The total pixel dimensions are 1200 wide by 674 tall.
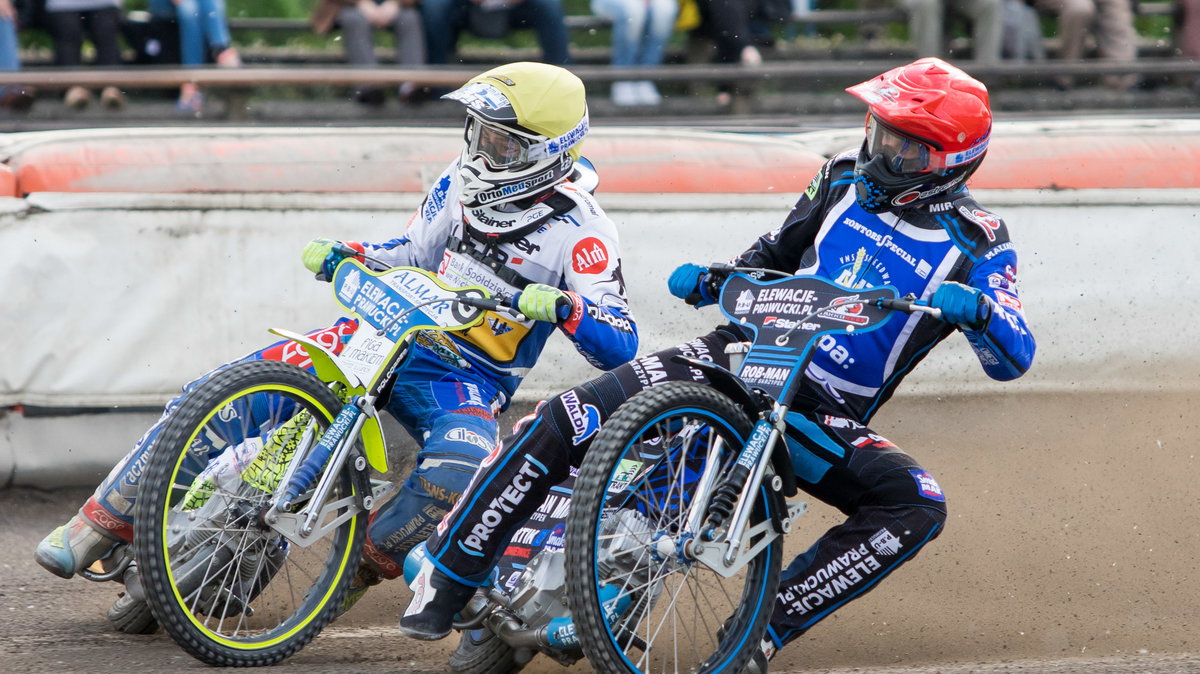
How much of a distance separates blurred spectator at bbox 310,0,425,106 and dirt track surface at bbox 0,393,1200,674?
4714 mm

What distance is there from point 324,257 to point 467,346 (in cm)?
57

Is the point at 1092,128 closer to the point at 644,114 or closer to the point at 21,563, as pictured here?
the point at 644,114

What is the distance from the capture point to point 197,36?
9523 millimetres

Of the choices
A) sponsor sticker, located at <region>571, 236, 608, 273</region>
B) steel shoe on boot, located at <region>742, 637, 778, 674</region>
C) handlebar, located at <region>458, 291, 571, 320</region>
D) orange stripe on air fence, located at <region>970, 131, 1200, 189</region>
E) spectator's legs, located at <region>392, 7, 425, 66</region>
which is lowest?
steel shoe on boot, located at <region>742, 637, 778, 674</region>

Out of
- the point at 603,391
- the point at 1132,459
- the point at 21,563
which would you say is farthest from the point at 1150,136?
the point at 21,563

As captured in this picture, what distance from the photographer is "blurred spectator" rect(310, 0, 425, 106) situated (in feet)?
31.8

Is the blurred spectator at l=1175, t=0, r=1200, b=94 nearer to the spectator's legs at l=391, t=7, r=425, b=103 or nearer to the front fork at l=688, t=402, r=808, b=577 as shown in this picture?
the spectator's legs at l=391, t=7, r=425, b=103

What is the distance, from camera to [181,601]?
372cm

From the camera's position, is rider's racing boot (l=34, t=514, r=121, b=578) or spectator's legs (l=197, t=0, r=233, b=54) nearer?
rider's racing boot (l=34, t=514, r=121, b=578)

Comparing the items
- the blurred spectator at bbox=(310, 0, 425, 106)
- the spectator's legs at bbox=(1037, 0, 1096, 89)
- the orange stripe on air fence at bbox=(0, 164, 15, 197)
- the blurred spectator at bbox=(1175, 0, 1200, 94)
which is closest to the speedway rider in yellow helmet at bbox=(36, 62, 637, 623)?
the orange stripe on air fence at bbox=(0, 164, 15, 197)

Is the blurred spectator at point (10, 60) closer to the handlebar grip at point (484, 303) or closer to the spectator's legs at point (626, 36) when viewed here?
the spectator's legs at point (626, 36)

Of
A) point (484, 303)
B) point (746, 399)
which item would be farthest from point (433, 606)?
point (746, 399)

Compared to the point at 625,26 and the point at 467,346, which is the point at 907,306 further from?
the point at 625,26

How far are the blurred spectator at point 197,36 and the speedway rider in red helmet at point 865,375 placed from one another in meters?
6.30
